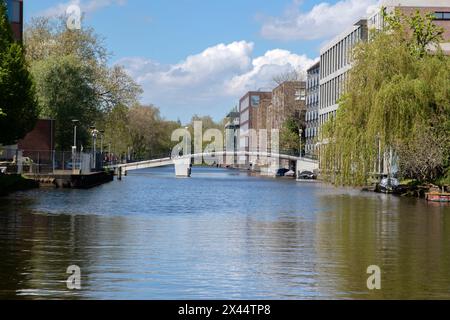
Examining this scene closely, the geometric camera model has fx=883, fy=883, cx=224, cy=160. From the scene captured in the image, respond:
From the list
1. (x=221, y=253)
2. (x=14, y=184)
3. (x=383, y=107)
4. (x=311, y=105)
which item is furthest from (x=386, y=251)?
(x=311, y=105)

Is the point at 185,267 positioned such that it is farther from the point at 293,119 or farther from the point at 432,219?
the point at 293,119

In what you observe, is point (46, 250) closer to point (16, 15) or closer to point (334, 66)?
point (16, 15)

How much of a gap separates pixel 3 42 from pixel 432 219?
123 feet

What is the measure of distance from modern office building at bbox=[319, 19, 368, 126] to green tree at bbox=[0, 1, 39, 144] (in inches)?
2345

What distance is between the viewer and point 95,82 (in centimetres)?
10538

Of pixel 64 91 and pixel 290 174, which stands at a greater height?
pixel 64 91

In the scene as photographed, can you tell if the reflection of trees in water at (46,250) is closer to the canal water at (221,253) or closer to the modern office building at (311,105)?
the canal water at (221,253)

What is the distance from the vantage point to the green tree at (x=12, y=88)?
6475 cm

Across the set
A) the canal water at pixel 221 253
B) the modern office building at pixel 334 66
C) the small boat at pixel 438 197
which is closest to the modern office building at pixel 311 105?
the modern office building at pixel 334 66

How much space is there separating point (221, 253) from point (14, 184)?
41.2 meters

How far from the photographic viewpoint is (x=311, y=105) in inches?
6206

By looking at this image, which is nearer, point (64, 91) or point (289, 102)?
point (64, 91)

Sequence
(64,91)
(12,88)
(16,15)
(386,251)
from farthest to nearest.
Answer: (64,91), (16,15), (12,88), (386,251)

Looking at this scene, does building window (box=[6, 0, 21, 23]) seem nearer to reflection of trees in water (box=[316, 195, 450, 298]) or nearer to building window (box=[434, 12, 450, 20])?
building window (box=[434, 12, 450, 20])
